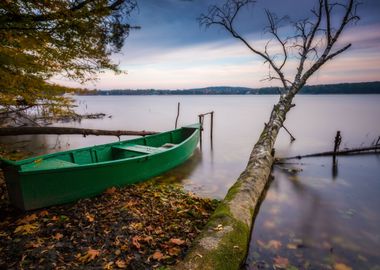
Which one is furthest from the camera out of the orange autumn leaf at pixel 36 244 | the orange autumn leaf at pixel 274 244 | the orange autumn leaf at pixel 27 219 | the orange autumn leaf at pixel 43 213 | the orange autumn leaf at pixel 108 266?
the orange autumn leaf at pixel 274 244

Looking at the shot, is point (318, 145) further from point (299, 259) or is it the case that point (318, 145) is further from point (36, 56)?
point (36, 56)

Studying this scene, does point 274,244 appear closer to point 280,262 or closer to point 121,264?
point 280,262

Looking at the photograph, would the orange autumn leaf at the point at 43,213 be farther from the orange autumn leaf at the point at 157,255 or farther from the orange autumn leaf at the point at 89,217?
the orange autumn leaf at the point at 157,255

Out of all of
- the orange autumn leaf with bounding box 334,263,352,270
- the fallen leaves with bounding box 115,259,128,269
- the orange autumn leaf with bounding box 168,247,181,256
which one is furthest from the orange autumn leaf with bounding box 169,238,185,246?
the orange autumn leaf with bounding box 334,263,352,270

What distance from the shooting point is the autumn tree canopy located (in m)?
4.45

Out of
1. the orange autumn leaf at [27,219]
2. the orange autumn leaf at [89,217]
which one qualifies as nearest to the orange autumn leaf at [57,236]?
the orange autumn leaf at [89,217]

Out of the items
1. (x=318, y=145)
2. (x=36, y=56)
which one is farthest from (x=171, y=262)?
(x=318, y=145)

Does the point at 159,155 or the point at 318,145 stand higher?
the point at 159,155

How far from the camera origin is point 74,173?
18.3 feet

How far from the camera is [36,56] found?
6.08 metres

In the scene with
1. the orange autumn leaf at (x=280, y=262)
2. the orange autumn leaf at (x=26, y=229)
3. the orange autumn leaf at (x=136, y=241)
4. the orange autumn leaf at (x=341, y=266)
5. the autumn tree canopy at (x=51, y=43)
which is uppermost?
the autumn tree canopy at (x=51, y=43)

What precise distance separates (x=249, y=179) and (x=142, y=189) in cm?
303

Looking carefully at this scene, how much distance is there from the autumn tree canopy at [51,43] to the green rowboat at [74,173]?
176 cm

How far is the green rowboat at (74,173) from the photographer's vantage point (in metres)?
5.05
